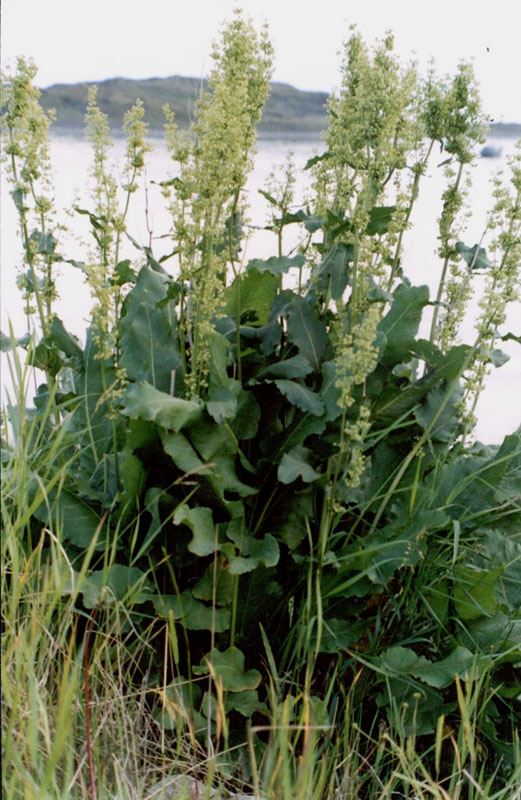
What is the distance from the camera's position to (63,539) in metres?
2.42

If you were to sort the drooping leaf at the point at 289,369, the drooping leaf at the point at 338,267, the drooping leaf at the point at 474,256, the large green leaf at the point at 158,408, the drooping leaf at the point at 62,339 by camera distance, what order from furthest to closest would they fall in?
the drooping leaf at the point at 474,256
the drooping leaf at the point at 62,339
the drooping leaf at the point at 338,267
the drooping leaf at the point at 289,369
the large green leaf at the point at 158,408

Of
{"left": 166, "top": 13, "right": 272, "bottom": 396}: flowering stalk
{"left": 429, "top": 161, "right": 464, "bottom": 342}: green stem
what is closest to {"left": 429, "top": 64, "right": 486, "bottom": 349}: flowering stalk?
{"left": 429, "top": 161, "right": 464, "bottom": 342}: green stem

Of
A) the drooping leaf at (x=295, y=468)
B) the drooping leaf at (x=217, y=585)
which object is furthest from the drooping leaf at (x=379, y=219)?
the drooping leaf at (x=217, y=585)

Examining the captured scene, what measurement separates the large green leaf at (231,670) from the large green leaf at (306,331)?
0.87 meters

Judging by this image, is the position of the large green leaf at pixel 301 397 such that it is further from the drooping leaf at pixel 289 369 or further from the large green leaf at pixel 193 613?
the large green leaf at pixel 193 613

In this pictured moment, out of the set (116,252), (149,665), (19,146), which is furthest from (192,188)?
(149,665)

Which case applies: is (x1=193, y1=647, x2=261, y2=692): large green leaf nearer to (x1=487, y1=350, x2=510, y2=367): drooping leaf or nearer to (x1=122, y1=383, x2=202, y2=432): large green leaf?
(x1=122, y1=383, x2=202, y2=432): large green leaf

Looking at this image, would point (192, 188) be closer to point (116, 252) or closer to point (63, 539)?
point (116, 252)

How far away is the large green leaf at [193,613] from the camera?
237cm

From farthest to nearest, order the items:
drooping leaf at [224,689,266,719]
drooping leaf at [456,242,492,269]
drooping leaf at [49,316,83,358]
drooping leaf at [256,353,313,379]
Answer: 1. drooping leaf at [456,242,492,269]
2. drooping leaf at [49,316,83,358]
3. drooping leaf at [256,353,313,379]
4. drooping leaf at [224,689,266,719]

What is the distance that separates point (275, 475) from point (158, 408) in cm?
58

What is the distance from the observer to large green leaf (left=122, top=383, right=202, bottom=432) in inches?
84.0

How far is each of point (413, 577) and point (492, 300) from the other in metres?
0.90

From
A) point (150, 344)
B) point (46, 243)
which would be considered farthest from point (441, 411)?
point (46, 243)
